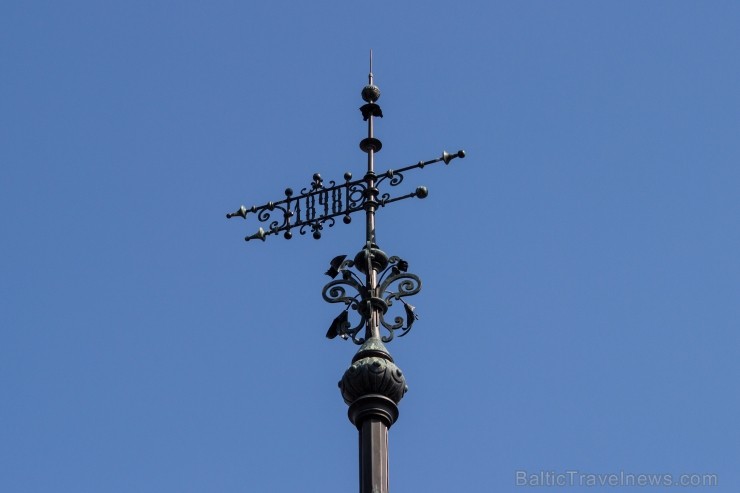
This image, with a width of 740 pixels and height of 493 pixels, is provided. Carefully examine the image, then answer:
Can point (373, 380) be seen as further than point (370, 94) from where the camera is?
No

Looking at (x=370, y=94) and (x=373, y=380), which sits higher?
(x=370, y=94)

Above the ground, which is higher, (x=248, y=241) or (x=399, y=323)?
(x=248, y=241)

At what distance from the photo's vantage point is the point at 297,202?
17.7 m

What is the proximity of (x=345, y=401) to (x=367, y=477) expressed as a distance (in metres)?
0.99

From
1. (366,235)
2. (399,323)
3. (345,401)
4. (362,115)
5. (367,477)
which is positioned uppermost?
(362,115)

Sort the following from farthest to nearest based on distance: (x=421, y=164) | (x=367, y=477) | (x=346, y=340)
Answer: (x=421, y=164) → (x=346, y=340) → (x=367, y=477)

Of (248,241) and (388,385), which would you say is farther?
(248,241)

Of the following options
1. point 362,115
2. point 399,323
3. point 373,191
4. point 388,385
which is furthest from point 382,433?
point 362,115

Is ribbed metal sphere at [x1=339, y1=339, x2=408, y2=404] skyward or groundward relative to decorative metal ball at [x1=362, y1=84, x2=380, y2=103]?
groundward

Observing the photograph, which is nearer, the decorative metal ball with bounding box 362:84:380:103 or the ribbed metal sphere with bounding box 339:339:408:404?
the ribbed metal sphere with bounding box 339:339:408:404

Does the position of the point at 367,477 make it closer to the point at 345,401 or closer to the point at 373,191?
the point at 345,401

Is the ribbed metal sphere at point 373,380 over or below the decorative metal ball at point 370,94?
below

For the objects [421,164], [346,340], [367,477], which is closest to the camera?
[367,477]

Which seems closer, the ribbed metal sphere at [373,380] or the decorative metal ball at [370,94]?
the ribbed metal sphere at [373,380]
